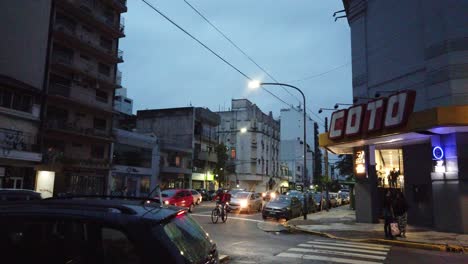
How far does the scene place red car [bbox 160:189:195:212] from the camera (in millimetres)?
27375

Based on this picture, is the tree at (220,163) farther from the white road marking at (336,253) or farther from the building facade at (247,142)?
the white road marking at (336,253)

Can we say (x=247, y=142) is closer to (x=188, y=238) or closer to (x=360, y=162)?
(x=360, y=162)

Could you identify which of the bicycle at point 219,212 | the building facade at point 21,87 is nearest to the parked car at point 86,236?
the bicycle at point 219,212

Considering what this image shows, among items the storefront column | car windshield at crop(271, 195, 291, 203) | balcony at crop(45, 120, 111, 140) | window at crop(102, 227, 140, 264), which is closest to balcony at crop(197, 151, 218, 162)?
balcony at crop(45, 120, 111, 140)

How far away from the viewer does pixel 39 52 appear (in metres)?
33.5

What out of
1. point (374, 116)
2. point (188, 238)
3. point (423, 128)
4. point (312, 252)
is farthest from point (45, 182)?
point (188, 238)

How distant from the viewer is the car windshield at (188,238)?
3.45 m

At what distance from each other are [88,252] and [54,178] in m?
35.3

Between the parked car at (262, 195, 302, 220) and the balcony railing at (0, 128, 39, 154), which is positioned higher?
the balcony railing at (0, 128, 39, 154)

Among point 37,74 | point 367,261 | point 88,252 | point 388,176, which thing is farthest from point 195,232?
point 37,74

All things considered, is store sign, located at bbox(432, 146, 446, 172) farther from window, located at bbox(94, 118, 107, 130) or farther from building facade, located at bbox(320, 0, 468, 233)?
window, located at bbox(94, 118, 107, 130)

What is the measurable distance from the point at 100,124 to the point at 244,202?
1997 cm

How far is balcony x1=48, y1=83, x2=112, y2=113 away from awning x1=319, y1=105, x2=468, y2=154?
1047 inches

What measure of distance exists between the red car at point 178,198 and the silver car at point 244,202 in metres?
3.35
